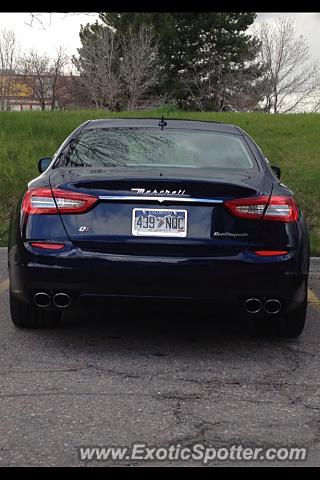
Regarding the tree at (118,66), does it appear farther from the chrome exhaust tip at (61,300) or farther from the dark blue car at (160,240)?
the chrome exhaust tip at (61,300)

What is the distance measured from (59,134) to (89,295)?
10125 mm

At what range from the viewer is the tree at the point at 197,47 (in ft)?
138

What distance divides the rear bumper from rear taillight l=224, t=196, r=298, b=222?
0.23 metres

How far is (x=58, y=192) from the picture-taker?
4.41 m

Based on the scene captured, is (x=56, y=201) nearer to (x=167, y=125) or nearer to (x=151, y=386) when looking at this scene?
(x=151, y=386)

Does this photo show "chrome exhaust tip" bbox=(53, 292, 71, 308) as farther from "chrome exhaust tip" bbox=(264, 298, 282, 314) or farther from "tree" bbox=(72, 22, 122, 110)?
"tree" bbox=(72, 22, 122, 110)

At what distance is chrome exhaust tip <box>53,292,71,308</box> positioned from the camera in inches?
174

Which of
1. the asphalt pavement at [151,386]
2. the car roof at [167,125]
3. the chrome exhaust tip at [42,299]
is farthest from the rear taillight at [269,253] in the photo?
the car roof at [167,125]

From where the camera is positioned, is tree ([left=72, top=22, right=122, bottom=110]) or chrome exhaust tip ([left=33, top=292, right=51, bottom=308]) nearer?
chrome exhaust tip ([left=33, top=292, right=51, bottom=308])

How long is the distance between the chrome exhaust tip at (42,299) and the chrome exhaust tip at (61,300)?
0.15 feet

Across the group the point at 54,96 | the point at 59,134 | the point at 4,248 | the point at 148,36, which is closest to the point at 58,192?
the point at 4,248

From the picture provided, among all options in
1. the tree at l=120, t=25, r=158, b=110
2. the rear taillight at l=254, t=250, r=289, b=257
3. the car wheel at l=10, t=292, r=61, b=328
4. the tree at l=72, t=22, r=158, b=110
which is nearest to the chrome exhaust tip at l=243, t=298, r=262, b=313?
the rear taillight at l=254, t=250, r=289, b=257
